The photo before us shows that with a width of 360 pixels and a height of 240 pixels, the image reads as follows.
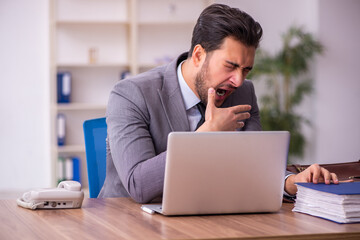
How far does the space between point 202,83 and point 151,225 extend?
2.63 ft

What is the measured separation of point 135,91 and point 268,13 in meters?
4.90

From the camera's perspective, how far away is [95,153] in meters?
2.21

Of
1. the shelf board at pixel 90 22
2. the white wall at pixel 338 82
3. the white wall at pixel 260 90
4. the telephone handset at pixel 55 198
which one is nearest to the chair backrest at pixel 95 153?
the telephone handset at pixel 55 198

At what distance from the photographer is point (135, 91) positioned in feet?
6.47

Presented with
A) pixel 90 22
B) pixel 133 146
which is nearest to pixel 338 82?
pixel 90 22

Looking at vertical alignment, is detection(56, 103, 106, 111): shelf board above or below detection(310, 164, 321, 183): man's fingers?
below

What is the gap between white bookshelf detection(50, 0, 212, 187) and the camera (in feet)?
18.4

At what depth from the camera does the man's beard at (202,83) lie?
6.66 feet

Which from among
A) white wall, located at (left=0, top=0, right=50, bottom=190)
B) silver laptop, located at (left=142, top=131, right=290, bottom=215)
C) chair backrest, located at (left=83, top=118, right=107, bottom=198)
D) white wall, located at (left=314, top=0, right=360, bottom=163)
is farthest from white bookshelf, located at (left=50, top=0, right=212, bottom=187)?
silver laptop, located at (left=142, top=131, right=290, bottom=215)

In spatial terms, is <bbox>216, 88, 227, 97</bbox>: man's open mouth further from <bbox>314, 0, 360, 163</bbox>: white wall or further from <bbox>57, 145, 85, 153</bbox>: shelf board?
<bbox>314, 0, 360, 163</bbox>: white wall

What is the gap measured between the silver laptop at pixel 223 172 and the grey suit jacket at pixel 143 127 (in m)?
0.16

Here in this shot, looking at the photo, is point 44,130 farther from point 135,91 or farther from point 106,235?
point 106,235

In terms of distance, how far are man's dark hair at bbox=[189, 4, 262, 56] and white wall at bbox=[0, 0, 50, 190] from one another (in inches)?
158

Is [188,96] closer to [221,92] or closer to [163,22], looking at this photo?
[221,92]
